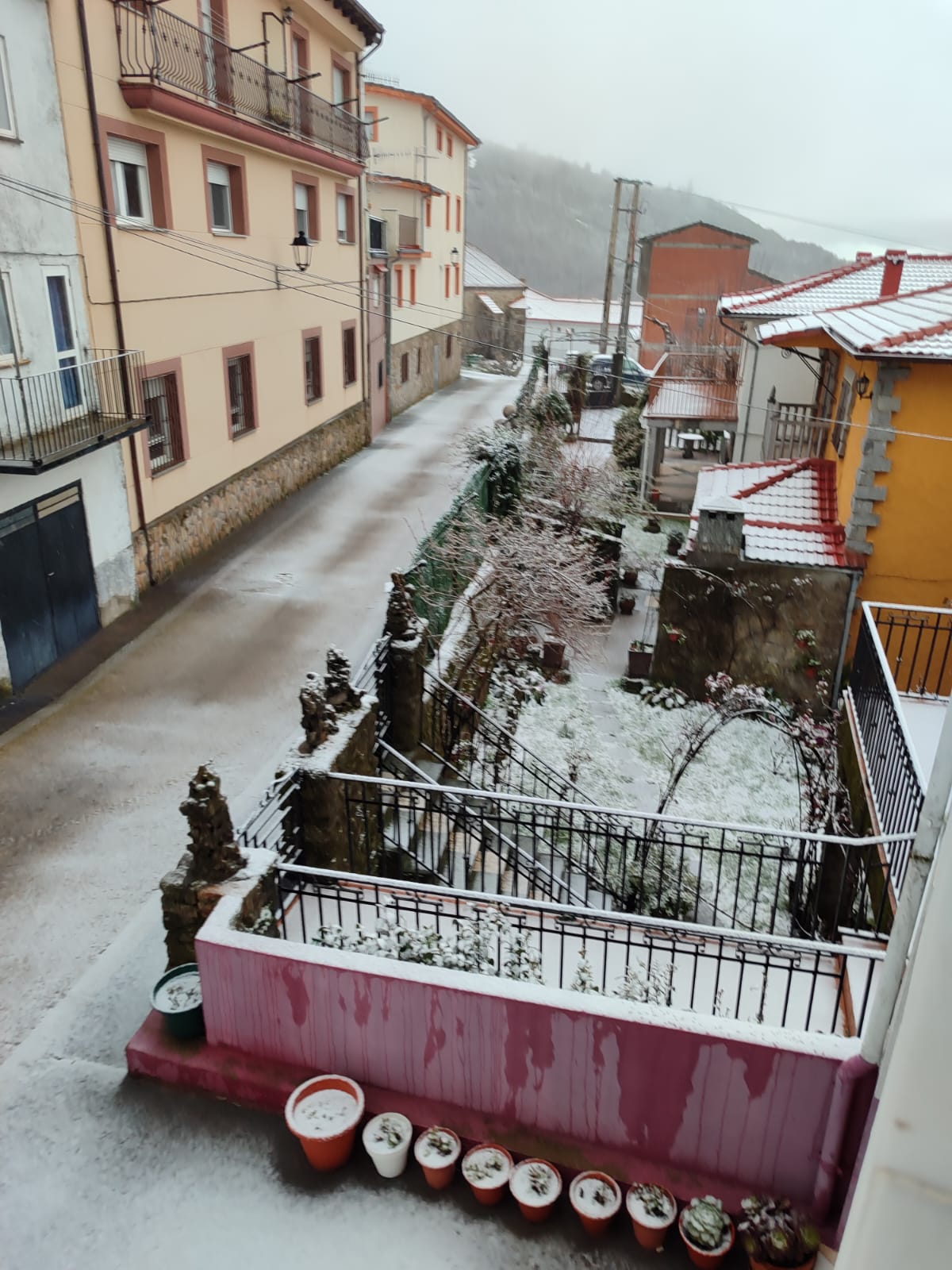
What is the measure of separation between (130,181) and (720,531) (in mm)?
9457

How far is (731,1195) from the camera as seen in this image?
459cm

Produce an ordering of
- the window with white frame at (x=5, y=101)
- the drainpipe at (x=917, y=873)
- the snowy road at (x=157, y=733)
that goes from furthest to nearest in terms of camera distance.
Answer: the window with white frame at (x=5, y=101), the snowy road at (x=157, y=733), the drainpipe at (x=917, y=873)

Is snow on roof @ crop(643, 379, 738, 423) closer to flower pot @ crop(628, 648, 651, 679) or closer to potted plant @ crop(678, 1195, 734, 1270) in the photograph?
flower pot @ crop(628, 648, 651, 679)

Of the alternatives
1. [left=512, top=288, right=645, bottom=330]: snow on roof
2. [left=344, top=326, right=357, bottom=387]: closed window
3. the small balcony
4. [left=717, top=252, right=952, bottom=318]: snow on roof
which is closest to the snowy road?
the small balcony

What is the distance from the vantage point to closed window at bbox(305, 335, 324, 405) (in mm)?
18984

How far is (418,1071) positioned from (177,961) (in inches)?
72.5

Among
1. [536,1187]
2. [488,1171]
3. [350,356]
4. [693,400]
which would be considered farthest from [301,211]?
[536,1187]

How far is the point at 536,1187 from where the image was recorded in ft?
15.0

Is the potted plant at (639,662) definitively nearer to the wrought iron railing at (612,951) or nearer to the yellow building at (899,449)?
the yellow building at (899,449)

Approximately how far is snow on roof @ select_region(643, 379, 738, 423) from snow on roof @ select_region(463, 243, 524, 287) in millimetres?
26402

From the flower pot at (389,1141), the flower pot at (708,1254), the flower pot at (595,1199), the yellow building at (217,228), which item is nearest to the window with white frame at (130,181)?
the yellow building at (217,228)

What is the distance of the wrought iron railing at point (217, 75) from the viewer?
35.4 ft

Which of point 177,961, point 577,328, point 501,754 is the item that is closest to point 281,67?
point 501,754

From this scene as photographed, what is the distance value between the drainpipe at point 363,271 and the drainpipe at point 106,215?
36.6ft
